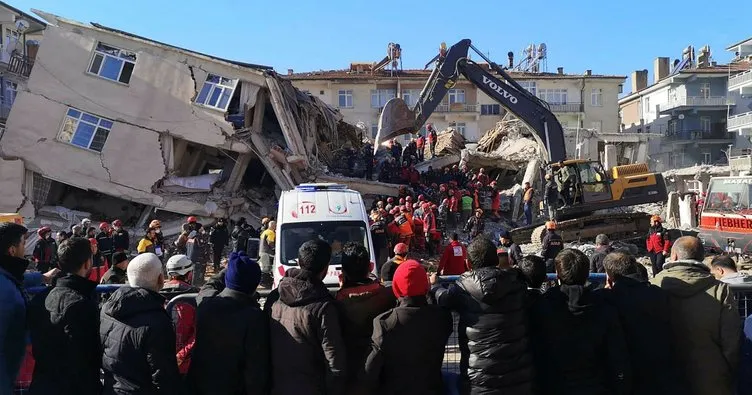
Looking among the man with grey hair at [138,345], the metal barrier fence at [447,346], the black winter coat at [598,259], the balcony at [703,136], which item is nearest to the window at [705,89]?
the balcony at [703,136]

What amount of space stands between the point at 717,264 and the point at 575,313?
71.9 inches

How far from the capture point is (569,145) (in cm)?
3806

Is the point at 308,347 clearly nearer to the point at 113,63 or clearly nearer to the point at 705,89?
the point at 113,63

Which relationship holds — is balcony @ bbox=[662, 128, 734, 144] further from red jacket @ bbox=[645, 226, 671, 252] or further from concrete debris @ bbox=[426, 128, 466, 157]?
red jacket @ bbox=[645, 226, 671, 252]

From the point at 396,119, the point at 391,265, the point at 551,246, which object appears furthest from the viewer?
the point at 396,119

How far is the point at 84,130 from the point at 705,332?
21.8 m

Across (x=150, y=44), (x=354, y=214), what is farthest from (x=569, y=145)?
(x=354, y=214)

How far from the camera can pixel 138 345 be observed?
389 centimetres

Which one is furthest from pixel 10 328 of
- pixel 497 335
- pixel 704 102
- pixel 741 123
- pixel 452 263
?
pixel 704 102

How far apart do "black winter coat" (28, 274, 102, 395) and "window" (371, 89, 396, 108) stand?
1989 inches

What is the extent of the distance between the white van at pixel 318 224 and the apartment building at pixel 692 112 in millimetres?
49495

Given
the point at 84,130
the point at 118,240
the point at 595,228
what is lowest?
the point at 118,240

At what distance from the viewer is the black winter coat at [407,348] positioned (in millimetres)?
4109

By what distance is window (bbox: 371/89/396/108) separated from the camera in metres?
53.9
